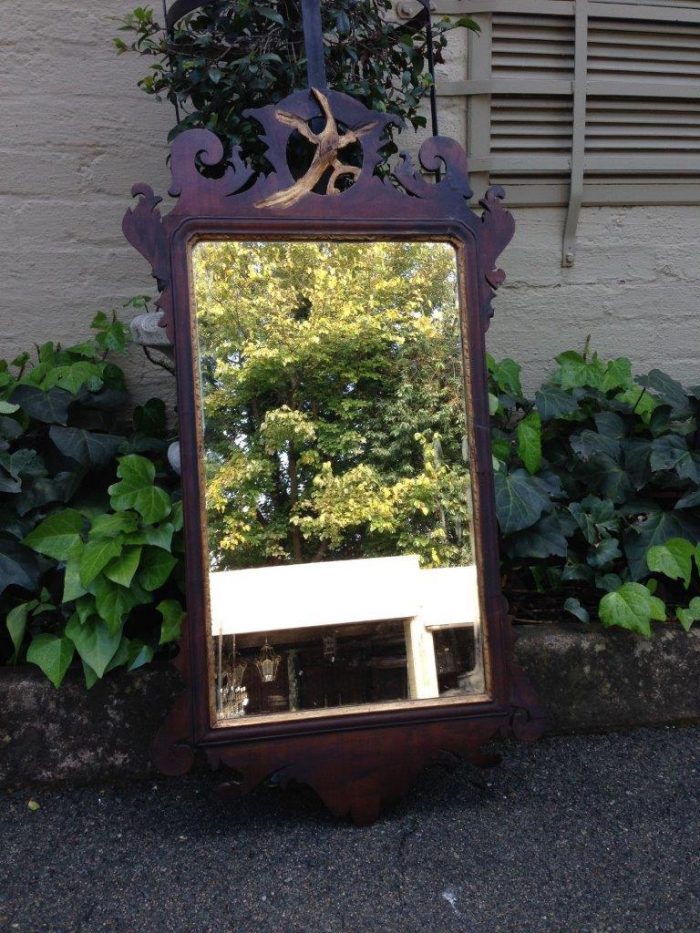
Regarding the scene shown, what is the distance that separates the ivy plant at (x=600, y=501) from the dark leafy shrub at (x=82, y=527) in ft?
3.19

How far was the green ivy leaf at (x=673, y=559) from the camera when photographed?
2.33 m

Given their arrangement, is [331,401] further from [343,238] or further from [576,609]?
[576,609]

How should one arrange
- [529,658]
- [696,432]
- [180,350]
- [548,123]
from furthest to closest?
[548,123] < [696,432] < [529,658] < [180,350]

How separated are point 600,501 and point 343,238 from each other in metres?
1.14

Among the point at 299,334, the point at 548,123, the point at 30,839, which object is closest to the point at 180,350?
the point at 299,334

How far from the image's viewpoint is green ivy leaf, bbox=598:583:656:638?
224cm

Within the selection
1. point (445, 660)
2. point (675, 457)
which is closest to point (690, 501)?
point (675, 457)

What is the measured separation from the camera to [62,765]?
2.13 m

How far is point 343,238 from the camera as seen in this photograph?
2004mm

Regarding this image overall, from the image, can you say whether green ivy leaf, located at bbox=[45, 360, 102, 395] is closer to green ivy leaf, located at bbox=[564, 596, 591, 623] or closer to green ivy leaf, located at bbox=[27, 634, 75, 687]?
green ivy leaf, located at bbox=[27, 634, 75, 687]


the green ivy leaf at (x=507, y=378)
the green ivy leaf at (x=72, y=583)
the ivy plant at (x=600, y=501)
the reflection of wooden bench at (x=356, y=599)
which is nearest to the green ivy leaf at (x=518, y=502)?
the ivy plant at (x=600, y=501)

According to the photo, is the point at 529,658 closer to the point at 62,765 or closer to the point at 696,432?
the point at 696,432

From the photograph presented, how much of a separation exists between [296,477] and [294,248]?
0.54 metres

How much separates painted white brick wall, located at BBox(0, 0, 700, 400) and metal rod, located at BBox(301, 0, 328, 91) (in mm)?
1059
